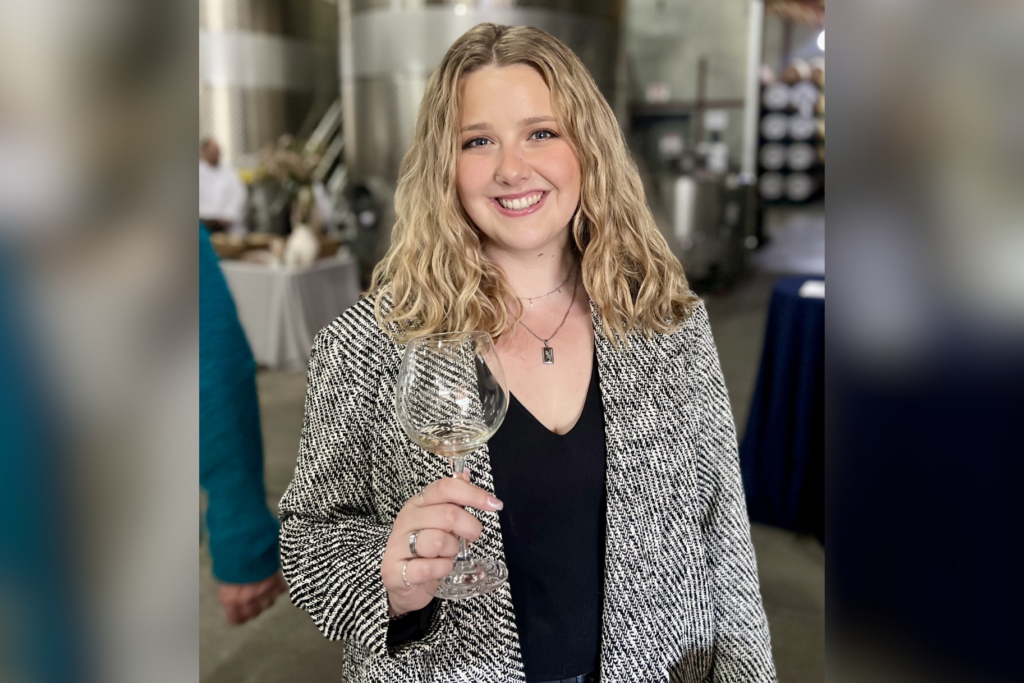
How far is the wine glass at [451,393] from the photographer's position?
3.27 ft

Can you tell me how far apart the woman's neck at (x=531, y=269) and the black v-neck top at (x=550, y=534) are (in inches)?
9.5

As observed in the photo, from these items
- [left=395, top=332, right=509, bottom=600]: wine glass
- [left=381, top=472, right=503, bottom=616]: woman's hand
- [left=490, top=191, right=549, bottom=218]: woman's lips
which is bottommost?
[left=381, top=472, right=503, bottom=616]: woman's hand

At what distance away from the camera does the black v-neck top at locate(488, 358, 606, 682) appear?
122 cm

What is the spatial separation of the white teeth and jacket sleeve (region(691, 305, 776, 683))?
41 cm

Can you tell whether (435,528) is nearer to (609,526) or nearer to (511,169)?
(609,526)

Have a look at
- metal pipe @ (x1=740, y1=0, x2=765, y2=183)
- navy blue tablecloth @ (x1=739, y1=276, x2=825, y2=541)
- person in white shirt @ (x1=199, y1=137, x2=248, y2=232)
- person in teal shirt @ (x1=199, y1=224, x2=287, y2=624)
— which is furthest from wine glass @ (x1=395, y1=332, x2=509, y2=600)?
metal pipe @ (x1=740, y1=0, x2=765, y2=183)

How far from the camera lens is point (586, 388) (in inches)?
52.1

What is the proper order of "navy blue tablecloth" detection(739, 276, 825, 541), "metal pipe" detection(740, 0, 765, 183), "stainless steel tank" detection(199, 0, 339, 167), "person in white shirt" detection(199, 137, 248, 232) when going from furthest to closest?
"metal pipe" detection(740, 0, 765, 183) → "stainless steel tank" detection(199, 0, 339, 167) → "person in white shirt" detection(199, 137, 248, 232) → "navy blue tablecloth" detection(739, 276, 825, 541)

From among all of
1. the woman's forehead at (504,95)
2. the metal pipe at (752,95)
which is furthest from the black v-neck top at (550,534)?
the metal pipe at (752,95)

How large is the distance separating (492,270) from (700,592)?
63 cm

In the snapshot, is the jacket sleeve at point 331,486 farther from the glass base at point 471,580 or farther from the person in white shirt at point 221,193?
the person in white shirt at point 221,193

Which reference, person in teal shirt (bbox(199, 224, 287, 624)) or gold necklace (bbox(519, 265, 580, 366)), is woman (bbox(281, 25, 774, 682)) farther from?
person in teal shirt (bbox(199, 224, 287, 624))
